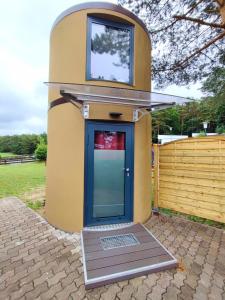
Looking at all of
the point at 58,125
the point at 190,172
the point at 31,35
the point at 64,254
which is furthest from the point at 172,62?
the point at 31,35

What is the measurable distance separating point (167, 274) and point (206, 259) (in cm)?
88

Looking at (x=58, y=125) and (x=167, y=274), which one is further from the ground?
(x=58, y=125)

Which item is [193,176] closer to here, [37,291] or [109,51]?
[109,51]

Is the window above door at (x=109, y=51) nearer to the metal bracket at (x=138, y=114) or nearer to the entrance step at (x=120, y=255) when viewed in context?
the metal bracket at (x=138, y=114)

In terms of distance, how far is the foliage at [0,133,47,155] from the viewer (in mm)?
41241

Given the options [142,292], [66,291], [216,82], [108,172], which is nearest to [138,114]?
[108,172]

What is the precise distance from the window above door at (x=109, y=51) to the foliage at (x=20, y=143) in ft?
119

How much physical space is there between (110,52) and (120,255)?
14.7 ft

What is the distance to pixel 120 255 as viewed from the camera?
3605 mm

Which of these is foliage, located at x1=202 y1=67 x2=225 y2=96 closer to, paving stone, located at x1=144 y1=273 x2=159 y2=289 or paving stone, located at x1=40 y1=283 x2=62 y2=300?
paving stone, located at x1=144 y1=273 x2=159 y2=289

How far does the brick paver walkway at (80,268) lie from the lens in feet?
9.05

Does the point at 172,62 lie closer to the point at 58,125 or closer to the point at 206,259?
the point at 58,125

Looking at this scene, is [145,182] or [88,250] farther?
[145,182]

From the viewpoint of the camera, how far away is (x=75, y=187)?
473 cm
